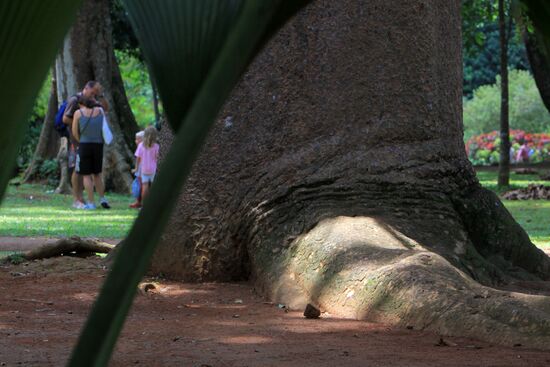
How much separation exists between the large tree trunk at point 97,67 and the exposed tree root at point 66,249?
1177 centimetres

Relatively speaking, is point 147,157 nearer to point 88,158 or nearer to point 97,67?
point 88,158

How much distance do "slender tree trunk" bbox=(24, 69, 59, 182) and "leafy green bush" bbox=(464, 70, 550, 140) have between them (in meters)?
27.4

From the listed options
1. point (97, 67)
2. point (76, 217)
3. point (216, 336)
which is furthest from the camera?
point (97, 67)

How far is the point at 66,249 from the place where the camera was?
8.29 meters

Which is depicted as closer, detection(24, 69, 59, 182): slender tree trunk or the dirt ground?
the dirt ground

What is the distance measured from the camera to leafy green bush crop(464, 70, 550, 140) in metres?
47.7

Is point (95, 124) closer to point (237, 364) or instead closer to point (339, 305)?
point (339, 305)

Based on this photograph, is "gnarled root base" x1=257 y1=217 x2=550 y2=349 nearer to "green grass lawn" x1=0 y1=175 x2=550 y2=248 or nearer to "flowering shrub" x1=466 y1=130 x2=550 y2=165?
"green grass lawn" x1=0 y1=175 x2=550 y2=248

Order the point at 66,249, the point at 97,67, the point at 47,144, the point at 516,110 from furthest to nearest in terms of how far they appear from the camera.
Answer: the point at 516,110, the point at 47,144, the point at 97,67, the point at 66,249

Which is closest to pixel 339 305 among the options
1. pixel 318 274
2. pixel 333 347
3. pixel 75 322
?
pixel 318 274

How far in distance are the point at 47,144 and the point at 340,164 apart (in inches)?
759

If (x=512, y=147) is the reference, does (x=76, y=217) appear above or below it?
above

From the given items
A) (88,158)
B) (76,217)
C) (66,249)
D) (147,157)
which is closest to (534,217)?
(147,157)

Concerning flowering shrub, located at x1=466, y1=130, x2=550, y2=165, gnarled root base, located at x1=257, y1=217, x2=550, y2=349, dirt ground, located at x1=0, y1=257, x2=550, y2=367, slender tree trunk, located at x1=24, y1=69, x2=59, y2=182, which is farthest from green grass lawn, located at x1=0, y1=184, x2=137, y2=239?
flowering shrub, located at x1=466, y1=130, x2=550, y2=165
